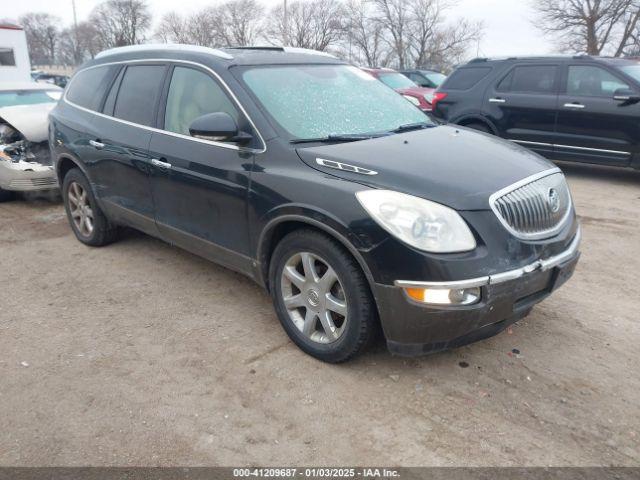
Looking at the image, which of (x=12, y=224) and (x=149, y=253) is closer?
(x=149, y=253)

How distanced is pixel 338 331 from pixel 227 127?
1378mm

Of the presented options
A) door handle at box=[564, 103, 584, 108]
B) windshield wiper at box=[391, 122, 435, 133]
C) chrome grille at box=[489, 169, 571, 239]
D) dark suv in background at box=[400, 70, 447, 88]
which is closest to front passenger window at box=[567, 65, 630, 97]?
door handle at box=[564, 103, 584, 108]

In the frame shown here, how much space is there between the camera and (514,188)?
9.85ft

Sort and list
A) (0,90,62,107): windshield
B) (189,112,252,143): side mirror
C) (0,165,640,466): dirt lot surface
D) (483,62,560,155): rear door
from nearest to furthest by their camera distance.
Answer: (0,165,640,466): dirt lot surface, (189,112,252,143): side mirror, (0,90,62,107): windshield, (483,62,560,155): rear door

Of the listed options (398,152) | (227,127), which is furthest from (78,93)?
(398,152)

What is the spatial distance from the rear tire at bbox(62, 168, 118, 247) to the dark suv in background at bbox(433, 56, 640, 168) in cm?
579

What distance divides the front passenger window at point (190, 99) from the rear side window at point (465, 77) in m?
6.06

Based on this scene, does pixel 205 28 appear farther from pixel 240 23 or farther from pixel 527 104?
pixel 527 104

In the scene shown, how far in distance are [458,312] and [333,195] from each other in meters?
0.89

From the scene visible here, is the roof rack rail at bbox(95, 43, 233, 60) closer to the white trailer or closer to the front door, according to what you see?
the front door

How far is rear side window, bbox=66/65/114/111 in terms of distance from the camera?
4879mm

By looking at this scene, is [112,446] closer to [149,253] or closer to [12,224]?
[149,253]

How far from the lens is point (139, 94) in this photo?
440cm

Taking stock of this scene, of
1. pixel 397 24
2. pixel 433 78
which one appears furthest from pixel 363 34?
pixel 433 78
